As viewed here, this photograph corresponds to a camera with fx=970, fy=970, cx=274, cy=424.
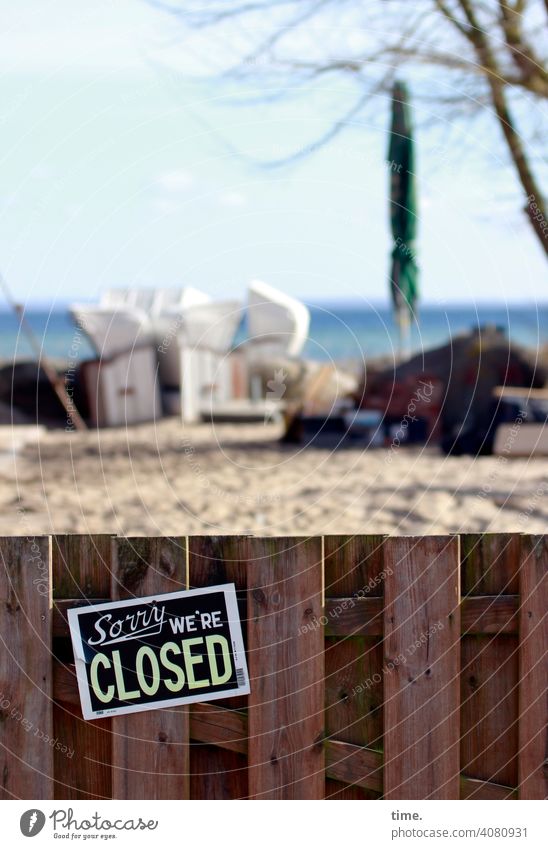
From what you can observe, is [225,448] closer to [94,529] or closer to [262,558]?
[94,529]

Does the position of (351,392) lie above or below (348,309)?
below

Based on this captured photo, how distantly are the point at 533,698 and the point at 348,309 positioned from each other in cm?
6408

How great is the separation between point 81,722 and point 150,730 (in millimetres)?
187

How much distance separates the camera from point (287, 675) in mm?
2514

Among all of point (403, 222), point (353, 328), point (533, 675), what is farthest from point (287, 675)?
point (353, 328)

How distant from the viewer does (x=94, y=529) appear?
6.39 metres

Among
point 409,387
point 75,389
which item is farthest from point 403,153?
point 75,389

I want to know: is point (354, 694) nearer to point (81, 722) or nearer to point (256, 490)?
point (81, 722)

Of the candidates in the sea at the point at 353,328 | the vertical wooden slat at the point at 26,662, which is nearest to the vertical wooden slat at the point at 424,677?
the vertical wooden slat at the point at 26,662

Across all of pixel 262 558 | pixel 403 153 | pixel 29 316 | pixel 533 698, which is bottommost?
pixel 533 698

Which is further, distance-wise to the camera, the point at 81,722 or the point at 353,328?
the point at 353,328

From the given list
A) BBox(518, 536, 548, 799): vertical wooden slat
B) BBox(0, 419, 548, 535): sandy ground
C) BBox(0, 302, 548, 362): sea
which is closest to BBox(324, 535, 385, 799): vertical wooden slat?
BBox(518, 536, 548, 799): vertical wooden slat

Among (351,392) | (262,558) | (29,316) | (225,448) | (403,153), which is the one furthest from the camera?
(29,316)

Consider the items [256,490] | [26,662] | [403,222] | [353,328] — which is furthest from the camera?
[353,328]
